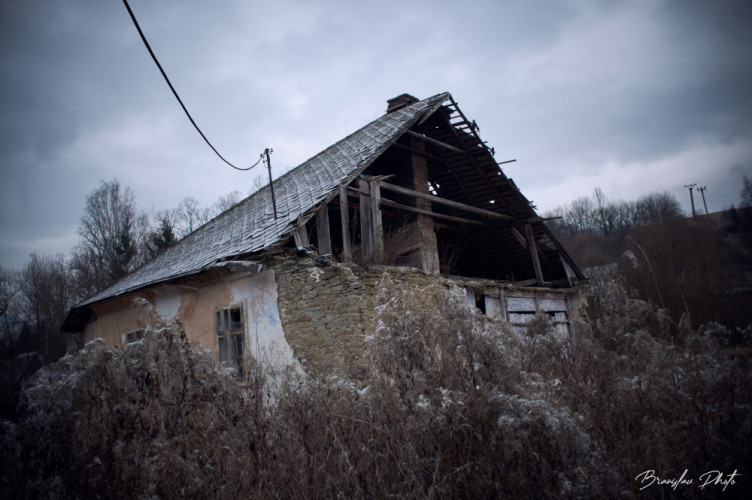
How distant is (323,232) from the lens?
23.6 feet

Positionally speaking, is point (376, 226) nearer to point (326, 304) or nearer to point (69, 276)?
point (326, 304)

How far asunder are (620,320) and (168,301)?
8265 mm

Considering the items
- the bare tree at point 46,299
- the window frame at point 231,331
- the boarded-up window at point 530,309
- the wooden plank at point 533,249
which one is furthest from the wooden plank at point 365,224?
the bare tree at point 46,299

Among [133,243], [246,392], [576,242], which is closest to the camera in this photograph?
[246,392]

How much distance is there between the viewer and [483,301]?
384 inches

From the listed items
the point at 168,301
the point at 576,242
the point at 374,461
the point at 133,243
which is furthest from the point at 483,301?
the point at 576,242

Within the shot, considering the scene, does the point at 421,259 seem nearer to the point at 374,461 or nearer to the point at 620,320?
the point at 620,320

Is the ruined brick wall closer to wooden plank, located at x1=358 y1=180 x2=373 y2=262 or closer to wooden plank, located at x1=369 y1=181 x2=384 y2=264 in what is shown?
wooden plank, located at x1=369 y1=181 x2=384 y2=264

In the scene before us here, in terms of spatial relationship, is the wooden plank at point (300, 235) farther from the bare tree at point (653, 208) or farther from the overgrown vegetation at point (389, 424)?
the bare tree at point (653, 208)

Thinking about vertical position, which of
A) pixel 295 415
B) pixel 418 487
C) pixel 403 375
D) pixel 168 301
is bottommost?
pixel 418 487

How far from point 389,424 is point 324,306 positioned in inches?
148

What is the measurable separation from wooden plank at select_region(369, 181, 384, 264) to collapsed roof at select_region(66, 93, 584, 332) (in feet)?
0.88

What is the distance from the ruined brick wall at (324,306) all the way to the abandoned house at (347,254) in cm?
2

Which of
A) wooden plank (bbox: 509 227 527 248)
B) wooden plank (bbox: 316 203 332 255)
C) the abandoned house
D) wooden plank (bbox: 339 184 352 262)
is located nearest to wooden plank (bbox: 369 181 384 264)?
the abandoned house
